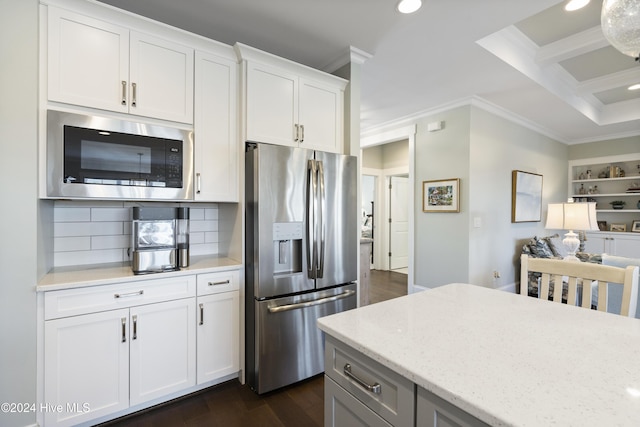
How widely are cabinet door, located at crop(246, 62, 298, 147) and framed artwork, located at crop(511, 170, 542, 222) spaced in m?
3.61

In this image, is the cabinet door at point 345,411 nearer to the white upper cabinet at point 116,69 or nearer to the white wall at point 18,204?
the white wall at point 18,204

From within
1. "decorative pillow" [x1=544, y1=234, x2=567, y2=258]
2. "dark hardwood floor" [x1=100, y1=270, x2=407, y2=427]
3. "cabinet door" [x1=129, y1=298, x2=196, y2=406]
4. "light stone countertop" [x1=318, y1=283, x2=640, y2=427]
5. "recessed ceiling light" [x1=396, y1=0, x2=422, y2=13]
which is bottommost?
"dark hardwood floor" [x1=100, y1=270, x2=407, y2=427]

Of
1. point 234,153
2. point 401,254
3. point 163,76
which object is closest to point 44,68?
point 163,76

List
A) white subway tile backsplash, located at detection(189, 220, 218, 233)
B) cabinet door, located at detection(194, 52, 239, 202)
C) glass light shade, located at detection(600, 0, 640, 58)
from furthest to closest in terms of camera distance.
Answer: white subway tile backsplash, located at detection(189, 220, 218, 233)
cabinet door, located at detection(194, 52, 239, 202)
glass light shade, located at detection(600, 0, 640, 58)

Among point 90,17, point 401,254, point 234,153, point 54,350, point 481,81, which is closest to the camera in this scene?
point 54,350

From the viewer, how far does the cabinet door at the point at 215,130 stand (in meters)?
2.12

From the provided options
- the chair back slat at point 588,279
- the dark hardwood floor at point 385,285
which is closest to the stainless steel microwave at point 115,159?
the chair back slat at point 588,279

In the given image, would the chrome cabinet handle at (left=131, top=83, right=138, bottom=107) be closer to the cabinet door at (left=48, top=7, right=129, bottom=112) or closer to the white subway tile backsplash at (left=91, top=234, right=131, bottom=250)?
the cabinet door at (left=48, top=7, right=129, bottom=112)

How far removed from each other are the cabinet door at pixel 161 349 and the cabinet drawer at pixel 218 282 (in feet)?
0.37

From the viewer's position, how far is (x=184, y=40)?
205 cm

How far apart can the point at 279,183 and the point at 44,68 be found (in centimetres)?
143

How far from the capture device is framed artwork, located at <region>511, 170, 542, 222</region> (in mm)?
4406

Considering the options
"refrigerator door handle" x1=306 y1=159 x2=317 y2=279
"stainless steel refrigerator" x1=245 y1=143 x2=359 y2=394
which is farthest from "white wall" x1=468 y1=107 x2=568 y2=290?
"refrigerator door handle" x1=306 y1=159 x2=317 y2=279

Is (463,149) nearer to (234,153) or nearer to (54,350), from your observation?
(234,153)
